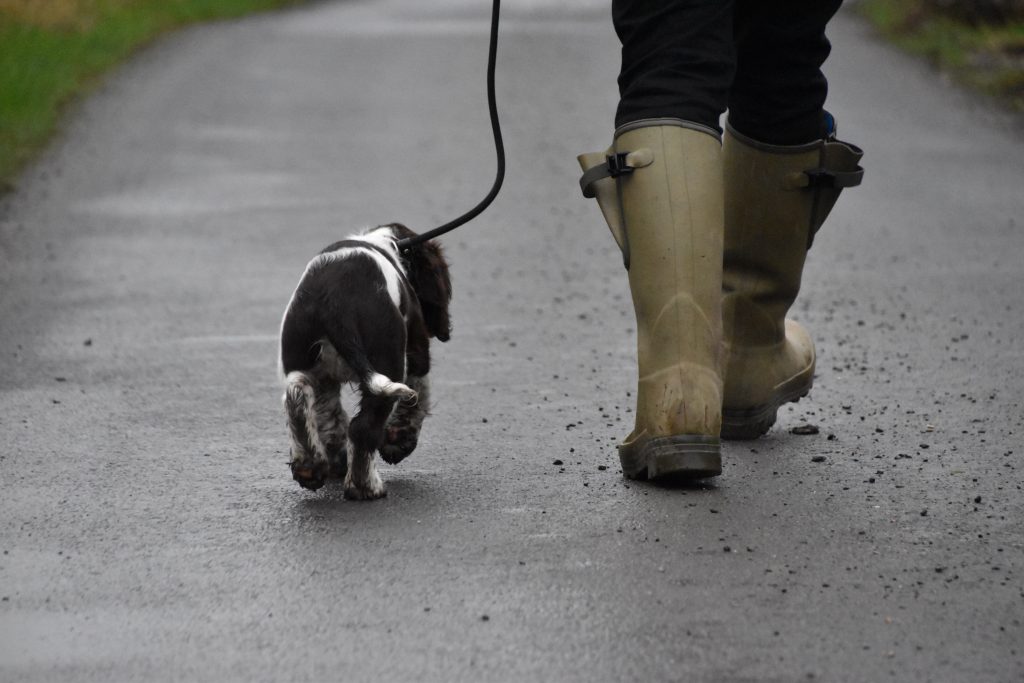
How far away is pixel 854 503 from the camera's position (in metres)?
3.78

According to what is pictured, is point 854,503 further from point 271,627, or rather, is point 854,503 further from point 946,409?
point 271,627

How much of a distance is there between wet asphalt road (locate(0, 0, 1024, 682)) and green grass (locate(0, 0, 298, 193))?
971 millimetres

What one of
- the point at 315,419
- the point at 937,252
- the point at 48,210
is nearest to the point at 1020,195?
the point at 937,252

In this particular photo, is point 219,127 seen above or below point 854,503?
below

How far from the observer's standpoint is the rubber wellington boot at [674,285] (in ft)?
12.4

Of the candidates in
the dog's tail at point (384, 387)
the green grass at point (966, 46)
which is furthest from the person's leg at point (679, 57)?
the green grass at point (966, 46)

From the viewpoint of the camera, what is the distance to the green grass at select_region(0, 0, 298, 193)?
1102 cm

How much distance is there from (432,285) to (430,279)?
0.07ft

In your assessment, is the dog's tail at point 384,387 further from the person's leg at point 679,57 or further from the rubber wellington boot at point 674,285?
the person's leg at point 679,57

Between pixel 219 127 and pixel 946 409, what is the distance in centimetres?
751

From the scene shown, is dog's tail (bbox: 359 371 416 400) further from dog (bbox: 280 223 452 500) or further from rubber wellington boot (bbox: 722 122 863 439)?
rubber wellington boot (bbox: 722 122 863 439)

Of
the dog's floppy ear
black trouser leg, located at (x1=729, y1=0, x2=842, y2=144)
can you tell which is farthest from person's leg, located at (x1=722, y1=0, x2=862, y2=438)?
the dog's floppy ear

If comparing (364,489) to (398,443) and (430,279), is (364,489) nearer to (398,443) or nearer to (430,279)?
(398,443)

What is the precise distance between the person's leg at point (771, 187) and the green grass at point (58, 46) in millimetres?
6054
